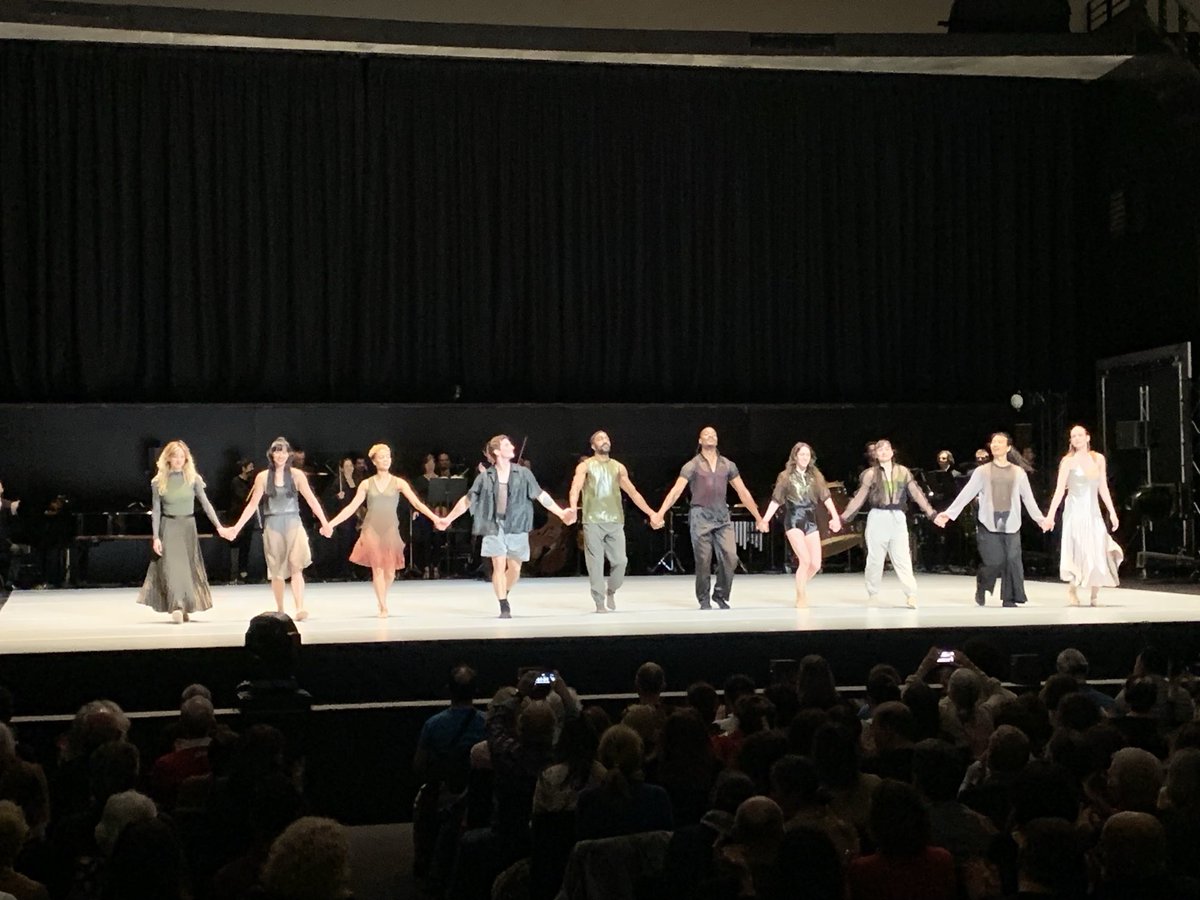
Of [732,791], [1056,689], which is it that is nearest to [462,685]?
[732,791]

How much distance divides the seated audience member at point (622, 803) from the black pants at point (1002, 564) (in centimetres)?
Result: 905

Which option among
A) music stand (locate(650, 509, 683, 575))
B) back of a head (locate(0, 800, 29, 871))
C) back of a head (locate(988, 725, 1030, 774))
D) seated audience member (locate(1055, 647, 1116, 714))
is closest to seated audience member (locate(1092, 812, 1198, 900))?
back of a head (locate(988, 725, 1030, 774))

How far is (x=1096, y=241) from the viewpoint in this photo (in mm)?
21281

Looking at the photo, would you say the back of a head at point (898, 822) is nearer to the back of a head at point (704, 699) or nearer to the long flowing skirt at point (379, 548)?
the back of a head at point (704, 699)

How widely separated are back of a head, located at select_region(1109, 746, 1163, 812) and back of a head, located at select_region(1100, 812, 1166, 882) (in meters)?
0.84

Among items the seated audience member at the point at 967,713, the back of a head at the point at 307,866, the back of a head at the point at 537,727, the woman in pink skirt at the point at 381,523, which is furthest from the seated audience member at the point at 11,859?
the woman in pink skirt at the point at 381,523

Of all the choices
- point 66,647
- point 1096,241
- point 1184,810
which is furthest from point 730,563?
point 1096,241

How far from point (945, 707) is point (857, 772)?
187 centimetres

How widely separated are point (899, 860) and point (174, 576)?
922 cm

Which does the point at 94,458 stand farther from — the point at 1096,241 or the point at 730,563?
the point at 1096,241

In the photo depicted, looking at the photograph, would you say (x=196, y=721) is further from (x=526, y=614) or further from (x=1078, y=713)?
(x=526, y=614)

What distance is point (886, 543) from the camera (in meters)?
14.3

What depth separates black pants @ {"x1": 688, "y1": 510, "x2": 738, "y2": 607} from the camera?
1391cm

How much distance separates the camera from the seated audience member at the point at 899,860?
4344 mm
